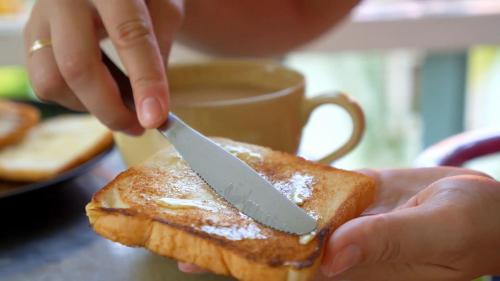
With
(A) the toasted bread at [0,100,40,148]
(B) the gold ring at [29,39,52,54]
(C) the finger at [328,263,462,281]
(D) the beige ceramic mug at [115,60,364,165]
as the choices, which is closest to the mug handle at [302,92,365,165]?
(D) the beige ceramic mug at [115,60,364,165]

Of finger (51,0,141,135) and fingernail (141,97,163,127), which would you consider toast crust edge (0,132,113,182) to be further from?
fingernail (141,97,163,127)

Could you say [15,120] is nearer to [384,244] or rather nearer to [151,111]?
[151,111]

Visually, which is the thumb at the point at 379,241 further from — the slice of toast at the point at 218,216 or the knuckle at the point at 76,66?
the knuckle at the point at 76,66

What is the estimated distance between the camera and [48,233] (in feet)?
2.61

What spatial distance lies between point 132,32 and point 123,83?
85mm

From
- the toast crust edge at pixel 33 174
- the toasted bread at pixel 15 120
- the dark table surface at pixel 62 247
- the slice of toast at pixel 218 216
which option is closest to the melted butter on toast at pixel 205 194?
the slice of toast at pixel 218 216

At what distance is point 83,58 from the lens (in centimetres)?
70

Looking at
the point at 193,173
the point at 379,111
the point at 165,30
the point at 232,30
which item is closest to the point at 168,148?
the point at 193,173

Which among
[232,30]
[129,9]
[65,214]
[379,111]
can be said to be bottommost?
[379,111]

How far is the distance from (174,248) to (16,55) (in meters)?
1.33

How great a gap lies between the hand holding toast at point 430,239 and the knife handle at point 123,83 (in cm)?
32

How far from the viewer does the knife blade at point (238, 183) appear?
55 cm

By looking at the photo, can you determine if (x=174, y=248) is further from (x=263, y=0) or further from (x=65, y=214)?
(x=263, y=0)

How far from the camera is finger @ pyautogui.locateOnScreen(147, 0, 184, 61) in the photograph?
0.81 m
